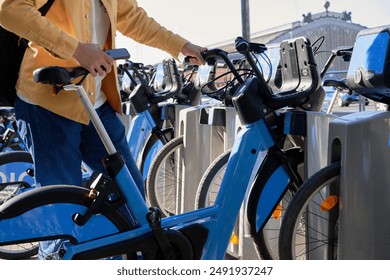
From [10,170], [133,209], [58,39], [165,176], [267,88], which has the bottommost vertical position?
[165,176]

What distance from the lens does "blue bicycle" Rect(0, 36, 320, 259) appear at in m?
2.30

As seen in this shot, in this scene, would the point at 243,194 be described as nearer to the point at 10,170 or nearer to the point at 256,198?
the point at 256,198

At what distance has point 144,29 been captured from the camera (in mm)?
3154

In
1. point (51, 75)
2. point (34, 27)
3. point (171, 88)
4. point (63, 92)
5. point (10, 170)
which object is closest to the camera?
point (51, 75)

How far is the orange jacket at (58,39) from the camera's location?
2422 millimetres

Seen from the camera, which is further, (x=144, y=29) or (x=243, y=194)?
(x=144, y=29)

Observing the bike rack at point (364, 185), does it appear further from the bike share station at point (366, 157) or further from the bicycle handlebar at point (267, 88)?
the bicycle handlebar at point (267, 88)

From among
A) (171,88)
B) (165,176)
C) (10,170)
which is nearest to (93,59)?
(10,170)

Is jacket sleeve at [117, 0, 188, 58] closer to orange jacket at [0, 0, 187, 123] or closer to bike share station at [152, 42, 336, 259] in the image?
orange jacket at [0, 0, 187, 123]

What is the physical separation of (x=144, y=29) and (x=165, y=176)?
1.90 m

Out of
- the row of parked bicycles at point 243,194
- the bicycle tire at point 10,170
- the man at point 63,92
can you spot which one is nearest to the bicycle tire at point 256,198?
the row of parked bicycles at point 243,194

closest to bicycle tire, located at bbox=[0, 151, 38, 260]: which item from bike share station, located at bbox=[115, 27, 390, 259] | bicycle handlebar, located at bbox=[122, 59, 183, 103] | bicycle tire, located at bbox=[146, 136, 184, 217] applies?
bicycle tire, located at bbox=[146, 136, 184, 217]

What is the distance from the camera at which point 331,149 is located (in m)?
2.80

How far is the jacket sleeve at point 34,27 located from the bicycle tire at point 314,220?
114 centimetres
